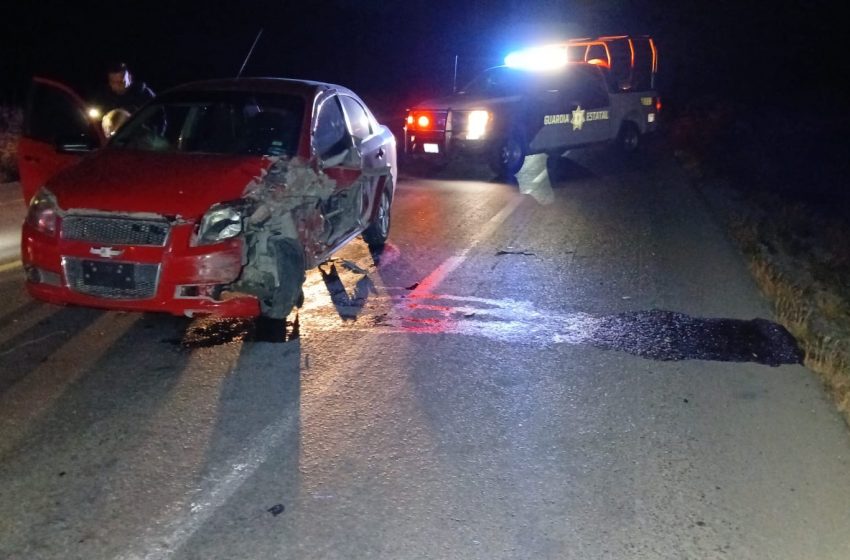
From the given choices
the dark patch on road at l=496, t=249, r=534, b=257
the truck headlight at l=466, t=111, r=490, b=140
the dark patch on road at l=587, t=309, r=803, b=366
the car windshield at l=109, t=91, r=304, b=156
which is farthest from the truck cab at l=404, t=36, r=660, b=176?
the dark patch on road at l=587, t=309, r=803, b=366

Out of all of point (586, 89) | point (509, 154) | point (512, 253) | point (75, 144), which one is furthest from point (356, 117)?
point (586, 89)

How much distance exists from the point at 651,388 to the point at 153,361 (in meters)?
3.23

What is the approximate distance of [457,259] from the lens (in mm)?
8328

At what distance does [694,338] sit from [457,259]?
288cm

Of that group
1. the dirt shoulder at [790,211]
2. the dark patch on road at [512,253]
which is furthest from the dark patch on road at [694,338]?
the dark patch on road at [512,253]

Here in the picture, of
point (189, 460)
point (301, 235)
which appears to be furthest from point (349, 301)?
point (189, 460)

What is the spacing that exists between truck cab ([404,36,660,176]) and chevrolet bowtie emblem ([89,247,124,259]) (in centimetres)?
857

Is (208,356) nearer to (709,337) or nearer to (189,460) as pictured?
(189,460)

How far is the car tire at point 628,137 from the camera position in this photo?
17125 millimetres

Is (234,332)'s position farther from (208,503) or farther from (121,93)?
(121,93)

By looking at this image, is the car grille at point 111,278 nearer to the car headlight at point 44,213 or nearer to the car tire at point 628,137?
the car headlight at point 44,213

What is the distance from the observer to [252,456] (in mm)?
4164

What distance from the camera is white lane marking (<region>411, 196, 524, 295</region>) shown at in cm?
734

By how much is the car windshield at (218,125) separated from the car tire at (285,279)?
911 millimetres
